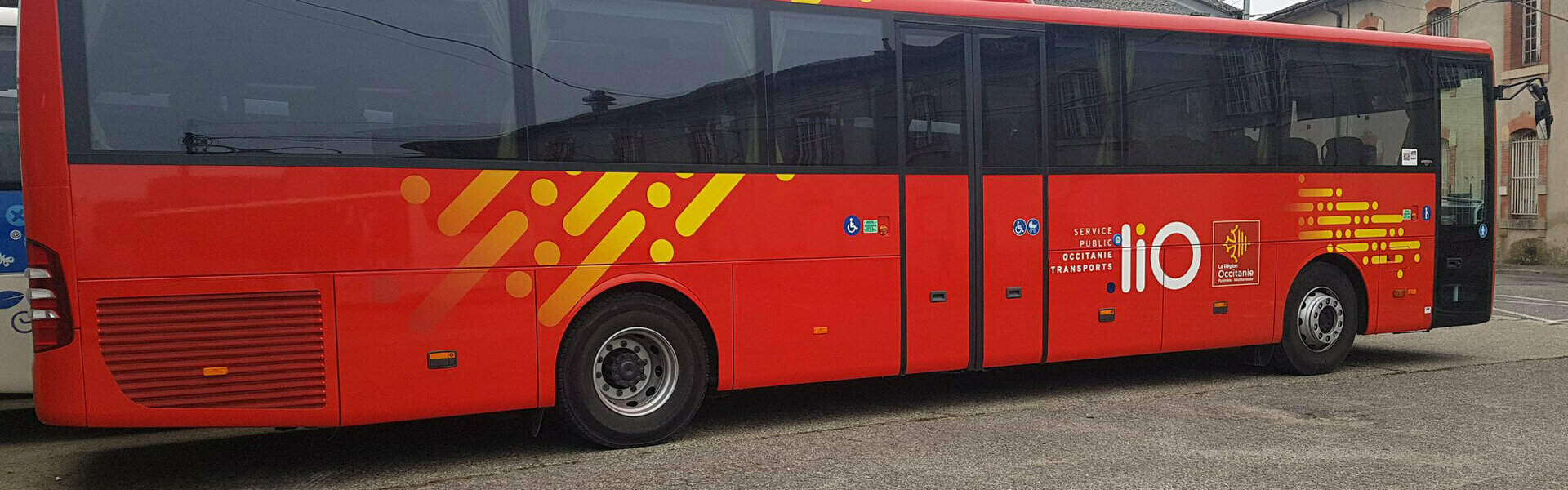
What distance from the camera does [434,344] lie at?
250 inches

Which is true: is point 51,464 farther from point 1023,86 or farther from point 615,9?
point 1023,86

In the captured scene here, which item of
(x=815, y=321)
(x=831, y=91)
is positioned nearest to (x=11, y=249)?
(x=815, y=321)

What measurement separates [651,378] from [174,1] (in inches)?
121

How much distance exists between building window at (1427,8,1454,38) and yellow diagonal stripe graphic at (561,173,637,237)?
27.3m

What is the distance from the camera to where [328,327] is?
607 cm

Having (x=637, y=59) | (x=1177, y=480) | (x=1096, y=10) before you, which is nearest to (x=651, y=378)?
(x=637, y=59)

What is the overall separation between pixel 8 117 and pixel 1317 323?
30.3ft

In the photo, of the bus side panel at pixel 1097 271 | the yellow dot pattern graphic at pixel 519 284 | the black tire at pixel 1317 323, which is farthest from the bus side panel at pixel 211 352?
the black tire at pixel 1317 323

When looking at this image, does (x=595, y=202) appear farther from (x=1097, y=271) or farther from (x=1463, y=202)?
(x=1463, y=202)

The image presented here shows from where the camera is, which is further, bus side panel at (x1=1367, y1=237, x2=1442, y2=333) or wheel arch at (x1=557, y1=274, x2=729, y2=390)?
bus side panel at (x1=1367, y1=237, x2=1442, y2=333)

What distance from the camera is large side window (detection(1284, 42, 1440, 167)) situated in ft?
30.7

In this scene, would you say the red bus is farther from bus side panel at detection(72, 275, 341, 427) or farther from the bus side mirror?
the bus side mirror

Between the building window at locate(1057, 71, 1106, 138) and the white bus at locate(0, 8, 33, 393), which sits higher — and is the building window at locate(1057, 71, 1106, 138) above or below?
above

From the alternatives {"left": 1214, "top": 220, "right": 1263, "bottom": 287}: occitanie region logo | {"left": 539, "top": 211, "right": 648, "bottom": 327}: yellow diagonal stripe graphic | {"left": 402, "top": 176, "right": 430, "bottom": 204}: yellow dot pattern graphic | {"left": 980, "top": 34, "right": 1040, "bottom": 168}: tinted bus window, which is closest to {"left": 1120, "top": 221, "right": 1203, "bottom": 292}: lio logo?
{"left": 1214, "top": 220, "right": 1263, "bottom": 287}: occitanie region logo
